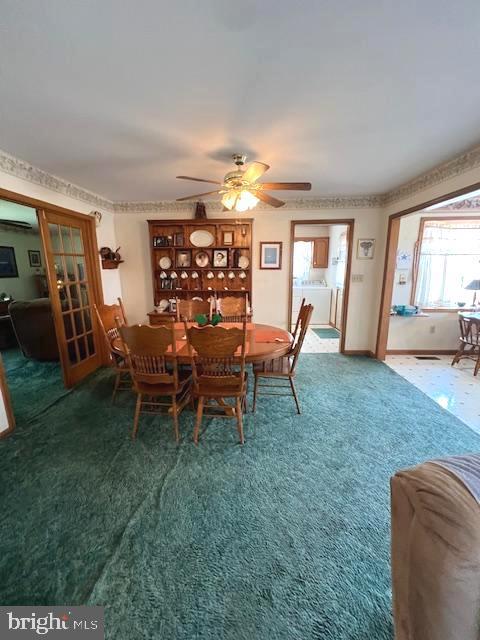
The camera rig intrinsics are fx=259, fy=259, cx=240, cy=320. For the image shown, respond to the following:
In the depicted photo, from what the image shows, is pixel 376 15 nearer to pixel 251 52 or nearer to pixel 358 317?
pixel 251 52

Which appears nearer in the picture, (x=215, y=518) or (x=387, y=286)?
(x=215, y=518)

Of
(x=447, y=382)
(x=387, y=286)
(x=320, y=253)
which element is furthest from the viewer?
(x=320, y=253)

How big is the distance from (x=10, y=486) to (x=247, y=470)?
158 cm

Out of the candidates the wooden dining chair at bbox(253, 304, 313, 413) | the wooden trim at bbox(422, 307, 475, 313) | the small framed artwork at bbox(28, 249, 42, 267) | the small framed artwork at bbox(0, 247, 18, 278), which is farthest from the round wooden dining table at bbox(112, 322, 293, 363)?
the small framed artwork at bbox(28, 249, 42, 267)

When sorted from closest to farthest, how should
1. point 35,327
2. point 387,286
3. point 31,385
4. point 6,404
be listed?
point 6,404, point 31,385, point 35,327, point 387,286

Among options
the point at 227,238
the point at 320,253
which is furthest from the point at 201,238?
the point at 320,253

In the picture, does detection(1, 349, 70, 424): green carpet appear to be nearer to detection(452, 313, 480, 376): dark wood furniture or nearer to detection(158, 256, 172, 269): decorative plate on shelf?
detection(158, 256, 172, 269): decorative plate on shelf

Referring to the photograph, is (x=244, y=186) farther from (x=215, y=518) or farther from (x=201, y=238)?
(x=215, y=518)

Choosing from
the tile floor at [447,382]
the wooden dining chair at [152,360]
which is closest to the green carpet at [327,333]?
the tile floor at [447,382]

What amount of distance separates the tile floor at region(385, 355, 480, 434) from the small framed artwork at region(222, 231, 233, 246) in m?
3.00

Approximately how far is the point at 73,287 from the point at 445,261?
5543mm

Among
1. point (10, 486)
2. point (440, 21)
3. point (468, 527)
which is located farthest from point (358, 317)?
point (10, 486)

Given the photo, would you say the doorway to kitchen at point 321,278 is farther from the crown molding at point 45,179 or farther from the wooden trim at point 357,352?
the crown molding at point 45,179

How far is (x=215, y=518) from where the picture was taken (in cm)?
149
